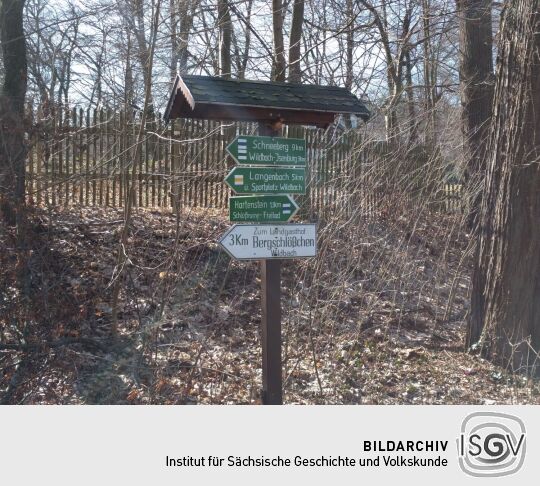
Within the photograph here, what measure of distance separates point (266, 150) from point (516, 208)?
3.62m

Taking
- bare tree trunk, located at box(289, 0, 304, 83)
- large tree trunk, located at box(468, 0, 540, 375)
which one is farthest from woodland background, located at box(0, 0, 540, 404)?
bare tree trunk, located at box(289, 0, 304, 83)

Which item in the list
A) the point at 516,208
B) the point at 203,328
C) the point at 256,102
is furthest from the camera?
the point at 203,328

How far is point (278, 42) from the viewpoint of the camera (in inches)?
412

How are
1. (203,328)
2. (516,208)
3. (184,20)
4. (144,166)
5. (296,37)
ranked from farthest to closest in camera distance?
(296,37), (144,166), (184,20), (203,328), (516,208)

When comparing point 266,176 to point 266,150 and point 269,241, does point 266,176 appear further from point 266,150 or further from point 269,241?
point 269,241

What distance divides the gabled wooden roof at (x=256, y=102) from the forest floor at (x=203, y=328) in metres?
2.01

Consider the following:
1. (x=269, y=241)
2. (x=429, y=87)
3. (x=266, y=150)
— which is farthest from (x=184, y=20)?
(x=429, y=87)

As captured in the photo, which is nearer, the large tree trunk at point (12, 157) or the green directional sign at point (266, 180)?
the green directional sign at point (266, 180)

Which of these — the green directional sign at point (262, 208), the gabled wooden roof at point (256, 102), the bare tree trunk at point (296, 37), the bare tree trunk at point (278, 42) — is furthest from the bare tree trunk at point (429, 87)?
the green directional sign at point (262, 208)

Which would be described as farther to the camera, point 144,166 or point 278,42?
point 278,42

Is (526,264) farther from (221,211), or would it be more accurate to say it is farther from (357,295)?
(221,211)

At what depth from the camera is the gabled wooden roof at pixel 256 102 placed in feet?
13.3

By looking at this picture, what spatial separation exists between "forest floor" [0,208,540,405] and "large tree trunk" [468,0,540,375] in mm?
431

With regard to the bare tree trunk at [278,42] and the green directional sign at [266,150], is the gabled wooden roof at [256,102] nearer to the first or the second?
the green directional sign at [266,150]
